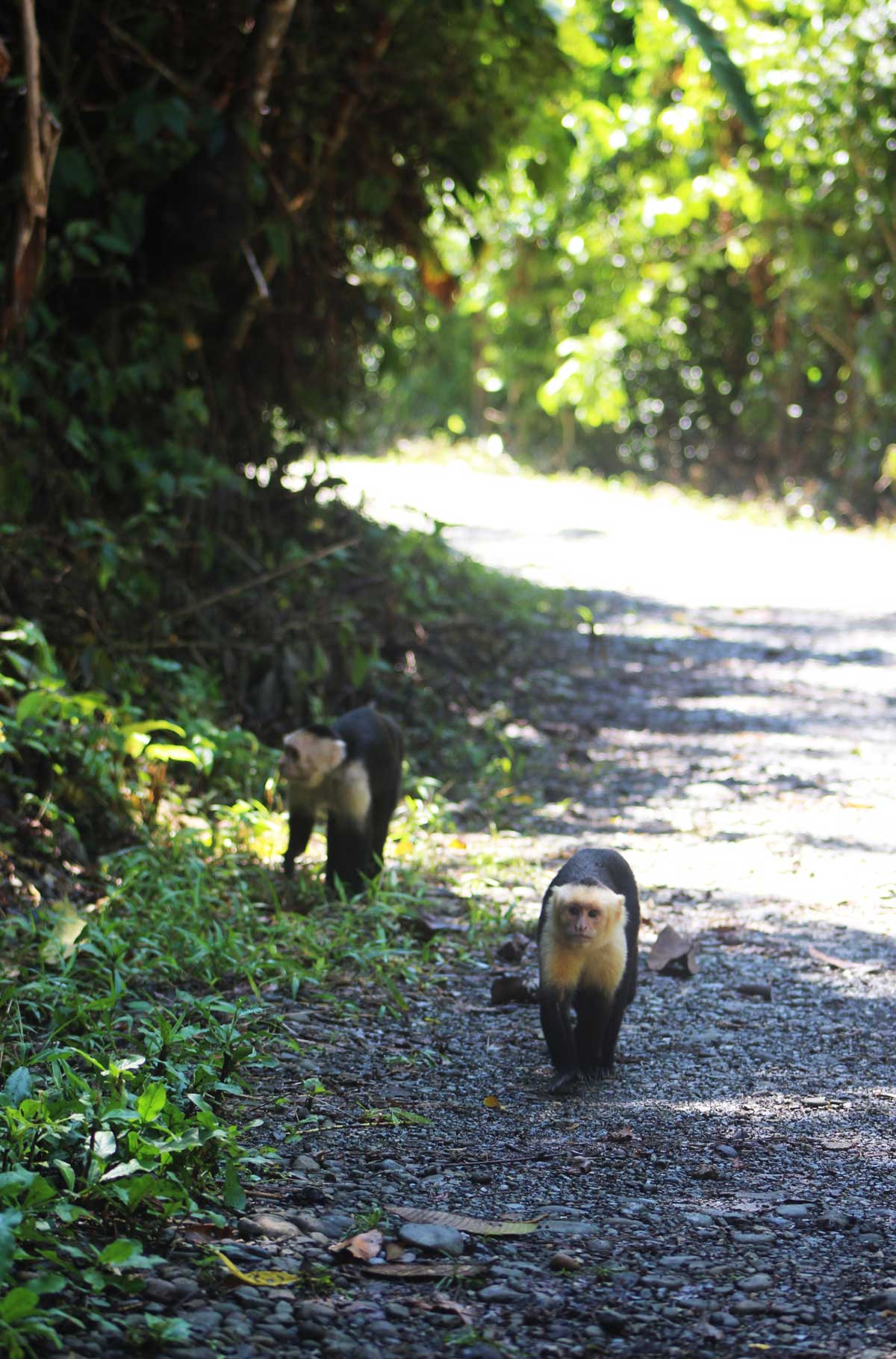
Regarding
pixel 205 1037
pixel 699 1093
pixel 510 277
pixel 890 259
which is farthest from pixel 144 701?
pixel 510 277

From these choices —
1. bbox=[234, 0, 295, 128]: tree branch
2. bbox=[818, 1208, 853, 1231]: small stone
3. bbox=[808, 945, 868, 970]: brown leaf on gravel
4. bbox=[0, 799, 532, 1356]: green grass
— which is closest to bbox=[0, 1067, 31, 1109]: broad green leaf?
bbox=[0, 799, 532, 1356]: green grass

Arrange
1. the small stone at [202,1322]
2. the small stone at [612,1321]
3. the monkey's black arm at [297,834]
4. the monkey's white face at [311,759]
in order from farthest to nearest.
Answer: the monkey's black arm at [297,834] < the monkey's white face at [311,759] < the small stone at [612,1321] < the small stone at [202,1322]

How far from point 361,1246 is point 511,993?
1.65 meters

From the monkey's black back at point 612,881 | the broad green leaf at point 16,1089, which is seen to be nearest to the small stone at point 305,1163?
the broad green leaf at point 16,1089

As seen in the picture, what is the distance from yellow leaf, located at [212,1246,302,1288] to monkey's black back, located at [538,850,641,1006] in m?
1.40

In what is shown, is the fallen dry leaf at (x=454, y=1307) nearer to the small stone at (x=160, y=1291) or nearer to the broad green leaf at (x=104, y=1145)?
the small stone at (x=160, y=1291)

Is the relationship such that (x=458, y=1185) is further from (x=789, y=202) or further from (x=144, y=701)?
(x=789, y=202)

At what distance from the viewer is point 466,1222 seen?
270 cm

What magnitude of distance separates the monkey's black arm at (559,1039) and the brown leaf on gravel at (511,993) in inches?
21.2

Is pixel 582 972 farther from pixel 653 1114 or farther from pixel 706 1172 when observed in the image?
pixel 706 1172

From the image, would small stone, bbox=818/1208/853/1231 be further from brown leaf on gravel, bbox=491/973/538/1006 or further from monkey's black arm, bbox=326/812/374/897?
monkey's black arm, bbox=326/812/374/897

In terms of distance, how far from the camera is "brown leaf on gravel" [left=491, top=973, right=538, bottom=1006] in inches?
164

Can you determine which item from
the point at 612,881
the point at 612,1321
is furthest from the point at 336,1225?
the point at 612,881

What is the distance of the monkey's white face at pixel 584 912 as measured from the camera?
3562mm
